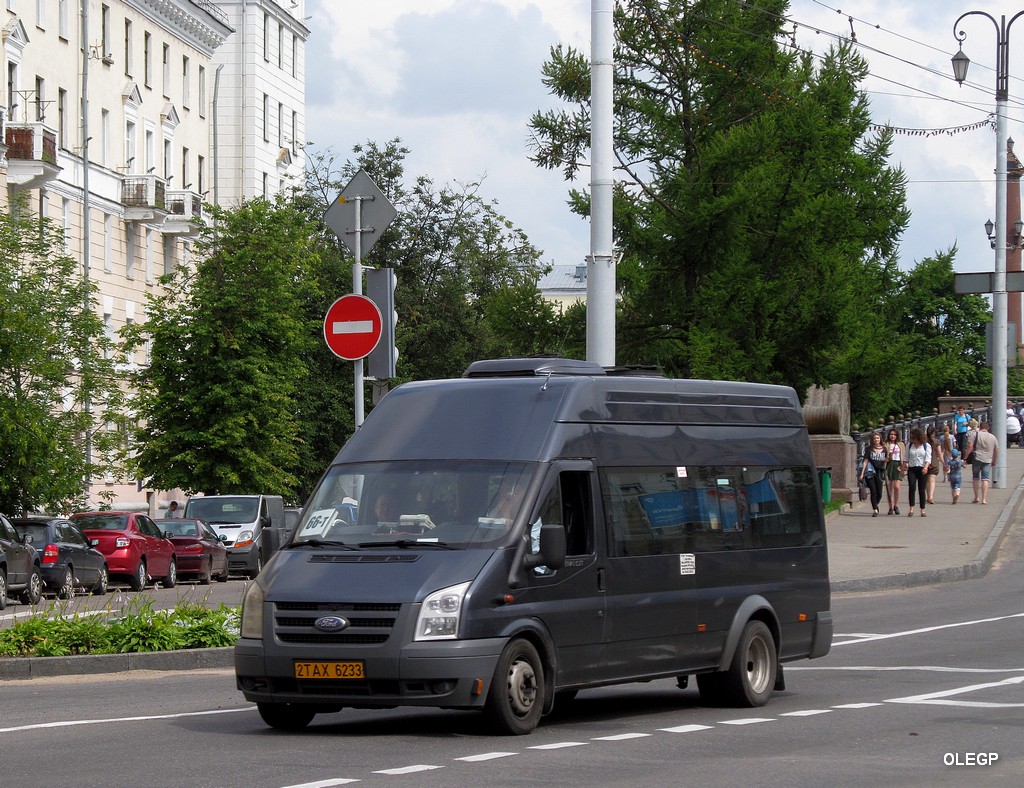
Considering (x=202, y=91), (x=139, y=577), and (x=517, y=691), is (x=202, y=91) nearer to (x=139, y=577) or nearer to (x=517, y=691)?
(x=139, y=577)

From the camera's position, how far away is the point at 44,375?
3378 cm

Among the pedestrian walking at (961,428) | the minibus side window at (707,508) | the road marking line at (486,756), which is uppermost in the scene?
the pedestrian walking at (961,428)

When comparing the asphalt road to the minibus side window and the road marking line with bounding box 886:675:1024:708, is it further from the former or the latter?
the minibus side window

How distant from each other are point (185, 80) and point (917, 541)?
146 ft

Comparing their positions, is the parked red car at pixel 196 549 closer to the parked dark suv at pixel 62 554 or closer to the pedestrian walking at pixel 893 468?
the parked dark suv at pixel 62 554

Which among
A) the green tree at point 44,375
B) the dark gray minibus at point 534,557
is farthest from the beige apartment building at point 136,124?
the dark gray minibus at point 534,557

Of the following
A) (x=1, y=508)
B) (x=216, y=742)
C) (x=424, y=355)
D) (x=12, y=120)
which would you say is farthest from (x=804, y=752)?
(x=424, y=355)

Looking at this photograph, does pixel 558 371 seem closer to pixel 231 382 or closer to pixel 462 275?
pixel 231 382

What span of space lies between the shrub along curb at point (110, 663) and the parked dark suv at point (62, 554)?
42.9ft

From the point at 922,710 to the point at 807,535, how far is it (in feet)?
7.43

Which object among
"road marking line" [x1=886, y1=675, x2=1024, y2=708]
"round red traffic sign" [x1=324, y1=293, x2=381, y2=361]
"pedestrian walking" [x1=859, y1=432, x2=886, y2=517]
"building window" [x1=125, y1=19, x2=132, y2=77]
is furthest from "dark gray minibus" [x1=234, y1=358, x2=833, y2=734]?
"building window" [x1=125, y1=19, x2=132, y2=77]

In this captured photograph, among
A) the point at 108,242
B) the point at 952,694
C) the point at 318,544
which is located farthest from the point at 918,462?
the point at 108,242

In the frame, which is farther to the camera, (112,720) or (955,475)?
(955,475)

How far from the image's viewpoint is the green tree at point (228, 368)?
4653 centimetres
